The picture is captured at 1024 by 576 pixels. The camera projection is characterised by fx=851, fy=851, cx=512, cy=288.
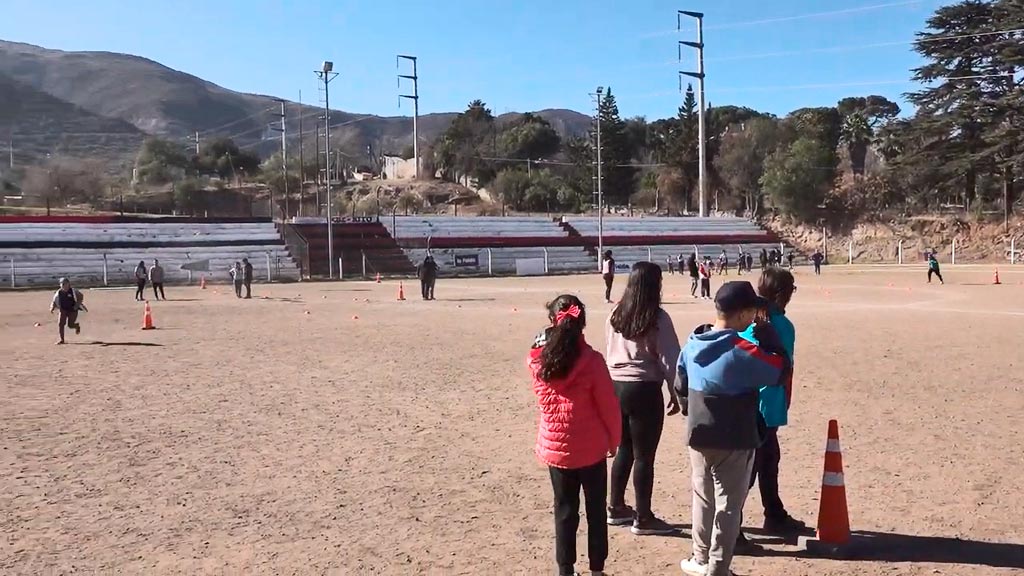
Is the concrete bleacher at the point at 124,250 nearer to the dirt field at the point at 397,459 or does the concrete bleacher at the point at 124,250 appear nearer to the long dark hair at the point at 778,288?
the dirt field at the point at 397,459

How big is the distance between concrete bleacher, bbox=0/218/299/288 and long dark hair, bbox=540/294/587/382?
142 feet

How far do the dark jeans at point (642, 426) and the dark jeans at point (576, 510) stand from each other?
73cm

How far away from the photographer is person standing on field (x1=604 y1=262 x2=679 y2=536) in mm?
5223

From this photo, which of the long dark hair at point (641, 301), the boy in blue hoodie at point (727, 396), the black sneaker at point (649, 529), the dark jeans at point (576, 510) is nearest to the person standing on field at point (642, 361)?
the long dark hair at point (641, 301)

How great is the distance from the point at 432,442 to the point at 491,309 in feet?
53.9

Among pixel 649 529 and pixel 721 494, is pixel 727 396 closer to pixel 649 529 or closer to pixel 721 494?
pixel 721 494

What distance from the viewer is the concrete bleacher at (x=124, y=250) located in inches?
1716

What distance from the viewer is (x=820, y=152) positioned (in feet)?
239

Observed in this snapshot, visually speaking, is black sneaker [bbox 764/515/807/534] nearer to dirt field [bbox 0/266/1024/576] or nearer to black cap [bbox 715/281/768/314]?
dirt field [bbox 0/266/1024/576]

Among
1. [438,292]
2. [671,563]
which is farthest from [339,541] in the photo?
[438,292]

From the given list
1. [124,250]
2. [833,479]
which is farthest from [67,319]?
[124,250]

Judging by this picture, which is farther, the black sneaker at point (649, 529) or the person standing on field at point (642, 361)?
the black sneaker at point (649, 529)

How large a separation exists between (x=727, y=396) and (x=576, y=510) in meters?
1.04

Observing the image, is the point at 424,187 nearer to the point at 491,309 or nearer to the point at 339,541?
the point at 491,309
